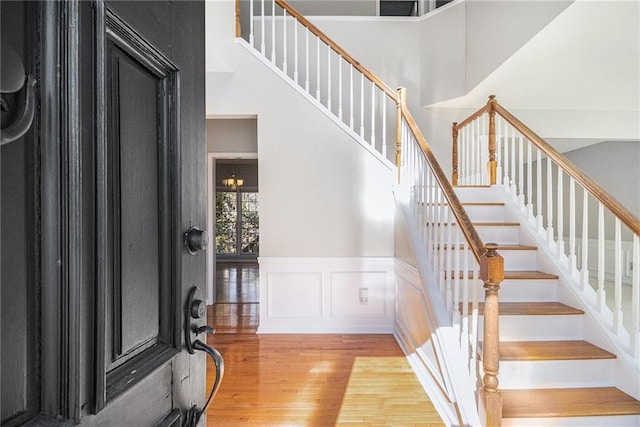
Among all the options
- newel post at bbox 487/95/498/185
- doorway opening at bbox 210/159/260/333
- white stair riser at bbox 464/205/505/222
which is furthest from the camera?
doorway opening at bbox 210/159/260/333

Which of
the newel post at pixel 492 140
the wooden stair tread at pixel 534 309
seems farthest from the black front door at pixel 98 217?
the newel post at pixel 492 140

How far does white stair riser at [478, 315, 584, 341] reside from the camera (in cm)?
242

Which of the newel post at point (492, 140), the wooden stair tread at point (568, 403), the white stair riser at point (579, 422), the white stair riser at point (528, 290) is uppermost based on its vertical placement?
the newel post at point (492, 140)

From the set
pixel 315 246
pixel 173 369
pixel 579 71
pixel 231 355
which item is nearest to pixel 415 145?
pixel 315 246

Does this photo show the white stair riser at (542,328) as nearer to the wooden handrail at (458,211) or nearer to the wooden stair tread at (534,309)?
the wooden stair tread at (534,309)

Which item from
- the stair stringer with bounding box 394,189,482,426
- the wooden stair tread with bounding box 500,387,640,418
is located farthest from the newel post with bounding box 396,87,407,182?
the wooden stair tread with bounding box 500,387,640,418

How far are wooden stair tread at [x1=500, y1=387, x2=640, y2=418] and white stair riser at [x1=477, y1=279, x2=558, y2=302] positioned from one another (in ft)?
2.30

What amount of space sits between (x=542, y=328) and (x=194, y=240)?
2551 millimetres

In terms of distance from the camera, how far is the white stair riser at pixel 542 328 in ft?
7.94

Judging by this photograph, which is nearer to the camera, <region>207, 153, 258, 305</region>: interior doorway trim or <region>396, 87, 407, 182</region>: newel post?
<region>396, 87, 407, 182</region>: newel post

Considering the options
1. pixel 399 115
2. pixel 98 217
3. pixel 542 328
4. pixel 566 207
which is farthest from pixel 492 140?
pixel 98 217

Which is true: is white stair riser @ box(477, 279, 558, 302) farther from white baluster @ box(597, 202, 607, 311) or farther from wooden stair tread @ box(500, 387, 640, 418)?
wooden stair tread @ box(500, 387, 640, 418)

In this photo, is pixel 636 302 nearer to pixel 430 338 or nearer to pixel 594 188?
pixel 594 188

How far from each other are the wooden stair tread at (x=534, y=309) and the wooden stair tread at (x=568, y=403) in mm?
469
